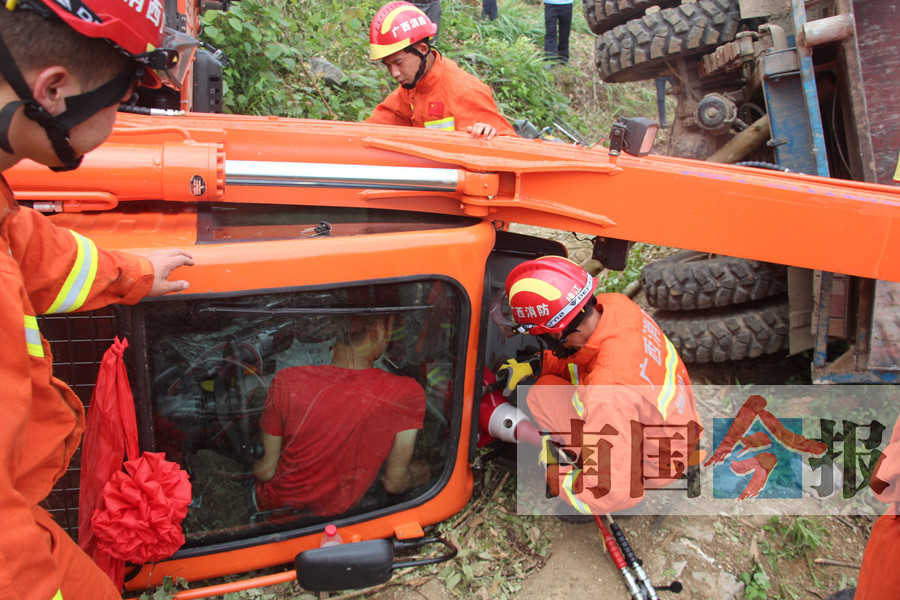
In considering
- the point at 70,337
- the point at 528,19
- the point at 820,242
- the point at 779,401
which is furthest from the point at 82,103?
the point at 528,19

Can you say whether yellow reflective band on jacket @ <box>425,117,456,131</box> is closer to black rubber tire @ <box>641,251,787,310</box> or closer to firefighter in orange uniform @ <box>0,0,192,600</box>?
black rubber tire @ <box>641,251,787,310</box>

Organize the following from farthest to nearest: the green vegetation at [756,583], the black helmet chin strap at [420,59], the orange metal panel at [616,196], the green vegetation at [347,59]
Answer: the green vegetation at [347,59] → the black helmet chin strap at [420,59] → the green vegetation at [756,583] → the orange metal panel at [616,196]

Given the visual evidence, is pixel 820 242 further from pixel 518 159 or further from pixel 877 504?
pixel 877 504

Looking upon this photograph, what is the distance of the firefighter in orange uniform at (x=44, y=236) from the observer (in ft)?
3.83

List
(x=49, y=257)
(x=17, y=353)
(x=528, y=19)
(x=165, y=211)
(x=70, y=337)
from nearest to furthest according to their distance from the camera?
(x=17, y=353) → (x=49, y=257) → (x=70, y=337) → (x=165, y=211) → (x=528, y=19)

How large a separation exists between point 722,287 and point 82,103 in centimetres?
353

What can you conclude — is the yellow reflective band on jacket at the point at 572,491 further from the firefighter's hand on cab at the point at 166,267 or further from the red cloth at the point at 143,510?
the firefighter's hand on cab at the point at 166,267

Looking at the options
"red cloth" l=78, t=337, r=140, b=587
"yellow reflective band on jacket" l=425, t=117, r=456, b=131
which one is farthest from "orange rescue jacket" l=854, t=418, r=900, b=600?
"yellow reflective band on jacket" l=425, t=117, r=456, b=131

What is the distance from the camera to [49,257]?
5.09 ft

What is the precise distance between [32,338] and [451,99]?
10.3ft

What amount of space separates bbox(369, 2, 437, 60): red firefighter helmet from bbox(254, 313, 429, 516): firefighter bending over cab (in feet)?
7.32

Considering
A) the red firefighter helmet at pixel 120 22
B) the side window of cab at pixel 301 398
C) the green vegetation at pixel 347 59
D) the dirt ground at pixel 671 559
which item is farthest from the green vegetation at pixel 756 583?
the green vegetation at pixel 347 59

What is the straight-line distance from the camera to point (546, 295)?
2705mm

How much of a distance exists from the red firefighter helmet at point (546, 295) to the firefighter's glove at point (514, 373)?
438 mm
